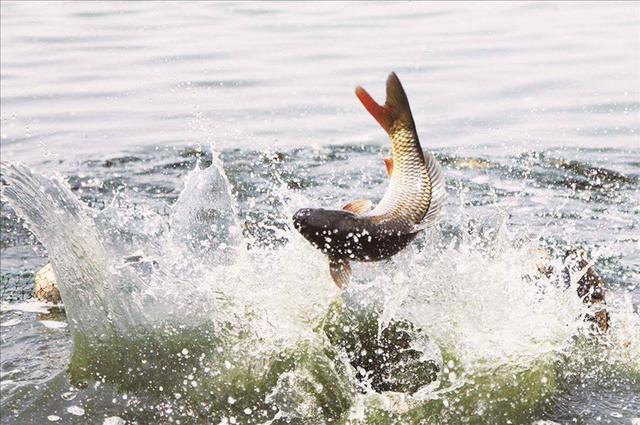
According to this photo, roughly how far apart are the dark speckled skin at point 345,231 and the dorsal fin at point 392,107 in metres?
0.43

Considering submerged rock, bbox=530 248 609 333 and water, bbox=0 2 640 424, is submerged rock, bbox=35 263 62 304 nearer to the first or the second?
water, bbox=0 2 640 424

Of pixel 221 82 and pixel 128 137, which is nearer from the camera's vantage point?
pixel 128 137

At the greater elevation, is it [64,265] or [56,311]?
[64,265]

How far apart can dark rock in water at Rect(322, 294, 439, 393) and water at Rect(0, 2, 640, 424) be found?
0.02 m

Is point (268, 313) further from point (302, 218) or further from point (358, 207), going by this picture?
point (302, 218)

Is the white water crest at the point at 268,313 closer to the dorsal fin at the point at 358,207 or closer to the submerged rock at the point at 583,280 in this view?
the submerged rock at the point at 583,280

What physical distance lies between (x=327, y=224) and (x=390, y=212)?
294mm

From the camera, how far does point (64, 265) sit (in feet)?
17.3

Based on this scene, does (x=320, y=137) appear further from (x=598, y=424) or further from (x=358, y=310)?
(x=598, y=424)

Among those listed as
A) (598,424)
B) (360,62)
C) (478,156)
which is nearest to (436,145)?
(478,156)

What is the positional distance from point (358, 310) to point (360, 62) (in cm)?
943

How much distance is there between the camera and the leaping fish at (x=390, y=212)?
13.3 ft

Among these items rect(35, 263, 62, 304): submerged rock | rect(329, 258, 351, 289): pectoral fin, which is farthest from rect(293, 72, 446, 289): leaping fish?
rect(35, 263, 62, 304): submerged rock

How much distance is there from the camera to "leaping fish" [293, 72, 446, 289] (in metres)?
4.04
